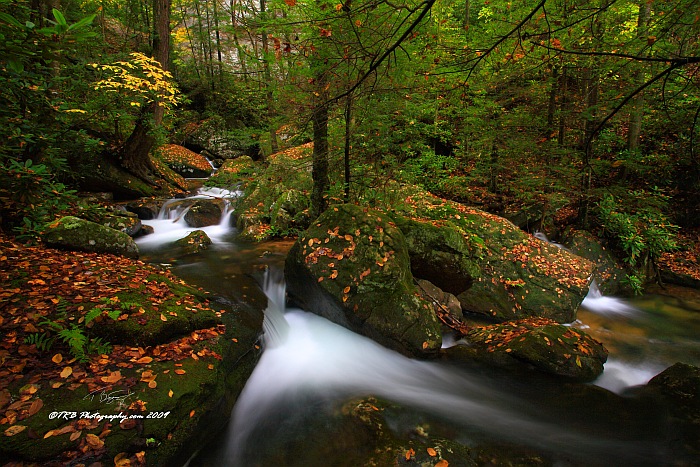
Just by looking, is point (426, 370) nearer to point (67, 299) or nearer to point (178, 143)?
point (67, 299)

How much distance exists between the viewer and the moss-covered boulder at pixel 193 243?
26.8 ft

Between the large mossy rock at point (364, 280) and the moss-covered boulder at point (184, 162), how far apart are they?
13295 mm

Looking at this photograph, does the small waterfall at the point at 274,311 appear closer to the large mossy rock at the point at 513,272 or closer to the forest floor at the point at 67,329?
Result: the forest floor at the point at 67,329

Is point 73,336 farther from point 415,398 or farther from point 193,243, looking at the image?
point 193,243

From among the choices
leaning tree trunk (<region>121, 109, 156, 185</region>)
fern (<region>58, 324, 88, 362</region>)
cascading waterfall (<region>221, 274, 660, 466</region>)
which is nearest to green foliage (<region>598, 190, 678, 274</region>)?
cascading waterfall (<region>221, 274, 660, 466</region>)

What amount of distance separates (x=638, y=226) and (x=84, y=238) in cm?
1292

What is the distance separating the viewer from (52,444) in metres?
2.40

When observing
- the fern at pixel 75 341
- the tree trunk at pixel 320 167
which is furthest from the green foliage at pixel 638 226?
the fern at pixel 75 341

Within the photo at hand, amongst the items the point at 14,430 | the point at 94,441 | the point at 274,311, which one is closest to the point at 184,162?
the point at 274,311

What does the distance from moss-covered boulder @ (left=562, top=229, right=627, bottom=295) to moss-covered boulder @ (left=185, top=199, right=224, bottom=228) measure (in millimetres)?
10504

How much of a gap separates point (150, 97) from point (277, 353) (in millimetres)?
8955

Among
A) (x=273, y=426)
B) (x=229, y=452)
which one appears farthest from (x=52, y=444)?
(x=273, y=426)

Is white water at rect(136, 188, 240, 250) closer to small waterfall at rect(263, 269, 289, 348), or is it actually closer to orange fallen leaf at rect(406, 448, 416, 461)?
small waterfall at rect(263, 269, 289, 348)
